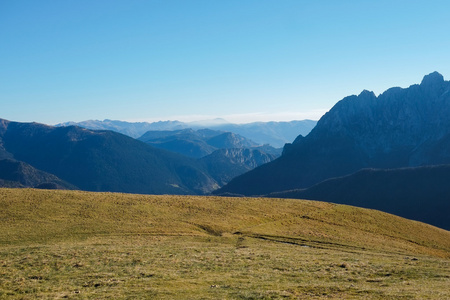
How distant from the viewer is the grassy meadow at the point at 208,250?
27875 mm

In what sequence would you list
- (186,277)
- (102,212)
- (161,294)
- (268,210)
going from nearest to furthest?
(161,294) < (186,277) < (102,212) < (268,210)

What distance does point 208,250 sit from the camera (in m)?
46.5

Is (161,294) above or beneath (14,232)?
above

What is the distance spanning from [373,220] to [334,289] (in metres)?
63.5

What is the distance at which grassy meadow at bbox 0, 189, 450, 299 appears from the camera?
27.9 meters

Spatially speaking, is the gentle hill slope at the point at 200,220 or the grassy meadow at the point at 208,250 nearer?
the grassy meadow at the point at 208,250

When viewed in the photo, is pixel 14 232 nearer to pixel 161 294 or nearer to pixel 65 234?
pixel 65 234

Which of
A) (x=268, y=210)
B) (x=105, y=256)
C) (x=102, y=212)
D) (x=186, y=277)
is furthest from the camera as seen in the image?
(x=268, y=210)

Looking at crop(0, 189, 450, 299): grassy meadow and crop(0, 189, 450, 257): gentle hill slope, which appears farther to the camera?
crop(0, 189, 450, 257): gentle hill slope

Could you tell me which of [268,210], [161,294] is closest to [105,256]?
[161,294]

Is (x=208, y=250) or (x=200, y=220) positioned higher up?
(x=208, y=250)

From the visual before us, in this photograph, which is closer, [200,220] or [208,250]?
[208,250]

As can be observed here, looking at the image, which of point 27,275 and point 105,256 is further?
point 105,256

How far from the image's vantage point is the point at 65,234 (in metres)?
55.1
